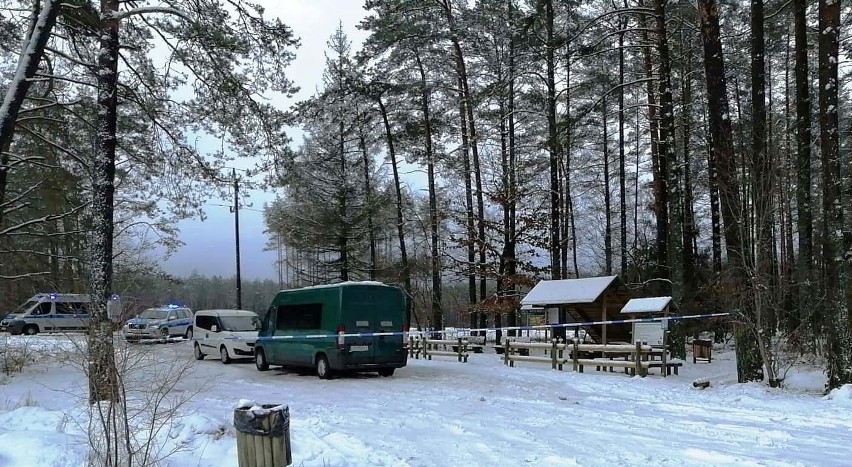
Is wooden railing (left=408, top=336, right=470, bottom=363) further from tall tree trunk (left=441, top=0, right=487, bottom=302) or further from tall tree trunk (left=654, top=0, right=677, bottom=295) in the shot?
tall tree trunk (left=654, top=0, right=677, bottom=295)

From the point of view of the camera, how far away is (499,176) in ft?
91.2

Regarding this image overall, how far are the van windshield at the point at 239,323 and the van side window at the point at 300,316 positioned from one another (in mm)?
4323

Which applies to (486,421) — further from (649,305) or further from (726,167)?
(649,305)

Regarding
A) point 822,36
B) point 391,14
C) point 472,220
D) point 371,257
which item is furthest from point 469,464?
point 371,257

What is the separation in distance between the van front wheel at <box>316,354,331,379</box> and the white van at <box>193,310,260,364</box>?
524 centimetres

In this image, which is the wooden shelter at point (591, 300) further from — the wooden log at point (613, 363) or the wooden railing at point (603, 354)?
the wooden log at point (613, 363)

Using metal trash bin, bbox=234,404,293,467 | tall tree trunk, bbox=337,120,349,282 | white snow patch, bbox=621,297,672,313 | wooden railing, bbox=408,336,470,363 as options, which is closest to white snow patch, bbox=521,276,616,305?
white snow patch, bbox=621,297,672,313

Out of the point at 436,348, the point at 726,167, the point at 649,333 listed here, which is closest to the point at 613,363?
the point at 649,333

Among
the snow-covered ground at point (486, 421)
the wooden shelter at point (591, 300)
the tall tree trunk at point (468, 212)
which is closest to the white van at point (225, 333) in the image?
→ the snow-covered ground at point (486, 421)

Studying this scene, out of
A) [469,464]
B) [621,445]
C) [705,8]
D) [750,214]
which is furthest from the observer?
[750,214]

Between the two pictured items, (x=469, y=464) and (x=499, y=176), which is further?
(x=499, y=176)

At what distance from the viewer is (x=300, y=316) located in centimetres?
1566

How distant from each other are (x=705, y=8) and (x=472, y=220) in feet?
49.9

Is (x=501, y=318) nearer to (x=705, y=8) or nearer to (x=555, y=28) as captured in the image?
(x=555, y=28)
